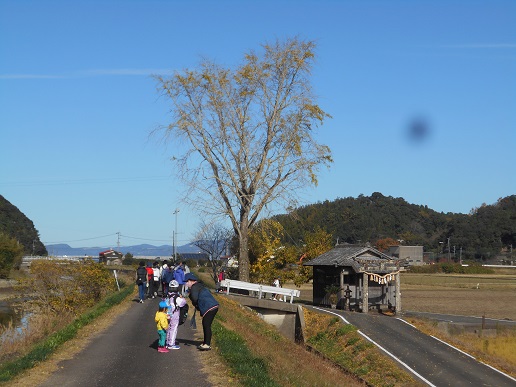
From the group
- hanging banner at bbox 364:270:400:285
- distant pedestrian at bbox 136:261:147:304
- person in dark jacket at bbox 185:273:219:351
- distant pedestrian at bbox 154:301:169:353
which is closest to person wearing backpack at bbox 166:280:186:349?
distant pedestrian at bbox 154:301:169:353

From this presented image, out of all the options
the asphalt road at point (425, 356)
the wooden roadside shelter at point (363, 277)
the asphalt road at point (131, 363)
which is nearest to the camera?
the asphalt road at point (131, 363)

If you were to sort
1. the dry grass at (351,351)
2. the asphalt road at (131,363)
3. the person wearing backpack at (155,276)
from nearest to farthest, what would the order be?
the asphalt road at (131,363) < the dry grass at (351,351) < the person wearing backpack at (155,276)

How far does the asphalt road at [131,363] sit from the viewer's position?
Answer: 37.9 ft

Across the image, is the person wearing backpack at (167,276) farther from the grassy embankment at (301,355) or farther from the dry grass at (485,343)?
the dry grass at (485,343)

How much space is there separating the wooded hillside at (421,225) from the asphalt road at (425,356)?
97.1m

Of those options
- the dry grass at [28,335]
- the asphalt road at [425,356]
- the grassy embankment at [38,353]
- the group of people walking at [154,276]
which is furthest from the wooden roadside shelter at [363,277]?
the grassy embankment at [38,353]

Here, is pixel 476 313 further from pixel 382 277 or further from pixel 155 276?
pixel 155 276

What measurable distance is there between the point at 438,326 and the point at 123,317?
14291 millimetres

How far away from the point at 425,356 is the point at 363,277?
7.95m

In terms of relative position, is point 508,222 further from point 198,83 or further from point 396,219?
point 198,83

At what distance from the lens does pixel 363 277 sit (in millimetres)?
31078

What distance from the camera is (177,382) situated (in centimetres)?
1145

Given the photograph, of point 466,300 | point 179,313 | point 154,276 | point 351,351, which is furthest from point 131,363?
point 466,300

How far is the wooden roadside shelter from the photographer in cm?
3089
